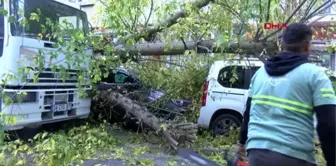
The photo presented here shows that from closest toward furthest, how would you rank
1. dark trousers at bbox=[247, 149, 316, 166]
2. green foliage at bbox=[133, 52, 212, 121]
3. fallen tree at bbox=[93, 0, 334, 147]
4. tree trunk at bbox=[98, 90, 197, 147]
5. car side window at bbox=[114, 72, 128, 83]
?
dark trousers at bbox=[247, 149, 316, 166] < fallen tree at bbox=[93, 0, 334, 147] < tree trunk at bbox=[98, 90, 197, 147] < green foliage at bbox=[133, 52, 212, 121] < car side window at bbox=[114, 72, 128, 83]

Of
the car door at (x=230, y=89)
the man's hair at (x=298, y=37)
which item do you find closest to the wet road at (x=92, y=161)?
the car door at (x=230, y=89)

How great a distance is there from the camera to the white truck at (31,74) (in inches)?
247

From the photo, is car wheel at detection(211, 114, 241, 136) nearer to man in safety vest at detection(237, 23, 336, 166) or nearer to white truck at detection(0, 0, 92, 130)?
white truck at detection(0, 0, 92, 130)

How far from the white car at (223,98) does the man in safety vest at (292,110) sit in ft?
19.7

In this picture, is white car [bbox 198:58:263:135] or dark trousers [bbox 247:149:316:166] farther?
white car [bbox 198:58:263:135]

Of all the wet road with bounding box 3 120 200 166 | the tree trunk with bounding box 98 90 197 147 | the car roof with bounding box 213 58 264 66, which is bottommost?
the wet road with bounding box 3 120 200 166

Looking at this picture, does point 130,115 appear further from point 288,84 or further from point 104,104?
point 288,84

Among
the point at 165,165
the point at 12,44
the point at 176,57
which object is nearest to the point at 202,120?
the point at 176,57

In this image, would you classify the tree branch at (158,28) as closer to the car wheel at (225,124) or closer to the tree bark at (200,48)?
the tree bark at (200,48)

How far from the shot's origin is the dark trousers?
89.7 inches
